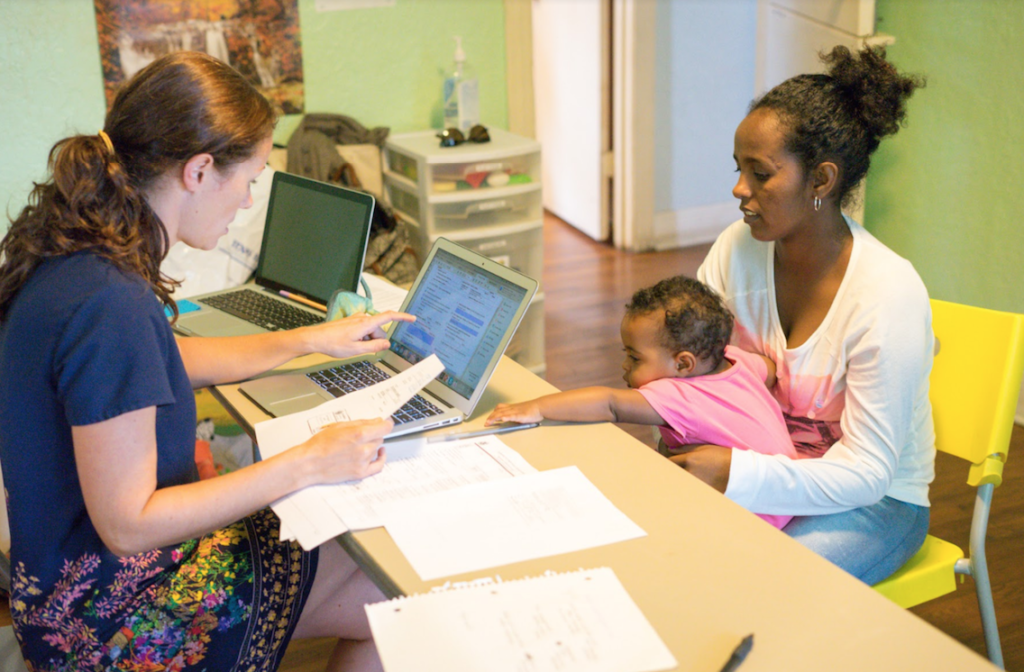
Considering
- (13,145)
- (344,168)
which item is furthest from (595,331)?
(13,145)

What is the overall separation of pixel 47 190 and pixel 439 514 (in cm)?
66

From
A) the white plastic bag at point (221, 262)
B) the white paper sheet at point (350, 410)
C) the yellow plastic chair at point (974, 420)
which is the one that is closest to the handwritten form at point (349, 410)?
the white paper sheet at point (350, 410)

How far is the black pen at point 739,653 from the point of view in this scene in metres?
0.91

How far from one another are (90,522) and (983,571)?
1.34 m

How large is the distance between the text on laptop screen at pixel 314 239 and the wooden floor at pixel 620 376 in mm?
808

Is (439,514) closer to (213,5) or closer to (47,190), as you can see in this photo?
(47,190)

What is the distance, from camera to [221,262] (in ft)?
8.07

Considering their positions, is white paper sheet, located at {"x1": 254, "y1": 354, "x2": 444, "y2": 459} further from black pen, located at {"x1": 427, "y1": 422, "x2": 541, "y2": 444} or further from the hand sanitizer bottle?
the hand sanitizer bottle

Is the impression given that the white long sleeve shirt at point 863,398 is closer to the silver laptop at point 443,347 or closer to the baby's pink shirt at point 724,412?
the baby's pink shirt at point 724,412

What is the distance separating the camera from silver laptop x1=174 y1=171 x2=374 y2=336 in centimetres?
199

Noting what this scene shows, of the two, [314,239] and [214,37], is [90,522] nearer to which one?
[314,239]

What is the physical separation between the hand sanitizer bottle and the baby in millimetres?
1713

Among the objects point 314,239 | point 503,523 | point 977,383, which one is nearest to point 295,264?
point 314,239

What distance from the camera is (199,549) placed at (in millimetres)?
1261
